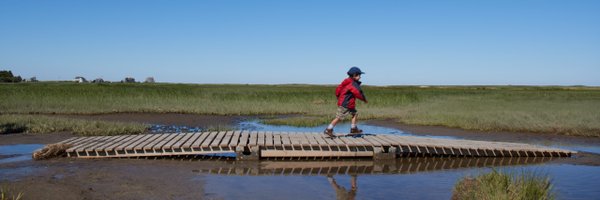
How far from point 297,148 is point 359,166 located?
1.63 m

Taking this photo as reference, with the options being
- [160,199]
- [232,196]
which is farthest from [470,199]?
[160,199]

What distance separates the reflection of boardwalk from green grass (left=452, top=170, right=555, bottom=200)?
8.75ft

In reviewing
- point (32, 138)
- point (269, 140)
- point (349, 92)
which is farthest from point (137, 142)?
point (349, 92)

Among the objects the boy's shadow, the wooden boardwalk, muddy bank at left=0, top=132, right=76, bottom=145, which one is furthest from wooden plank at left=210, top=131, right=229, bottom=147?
muddy bank at left=0, top=132, right=76, bottom=145

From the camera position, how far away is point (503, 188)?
23.5ft

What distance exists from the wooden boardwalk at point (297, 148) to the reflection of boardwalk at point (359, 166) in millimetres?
211

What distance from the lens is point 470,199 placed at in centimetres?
701

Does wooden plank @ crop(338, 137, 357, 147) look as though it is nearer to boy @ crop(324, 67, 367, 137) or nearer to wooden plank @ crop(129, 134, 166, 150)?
boy @ crop(324, 67, 367, 137)

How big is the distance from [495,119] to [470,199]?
15678mm

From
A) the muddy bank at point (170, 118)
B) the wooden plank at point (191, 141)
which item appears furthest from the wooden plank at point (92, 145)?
the muddy bank at point (170, 118)

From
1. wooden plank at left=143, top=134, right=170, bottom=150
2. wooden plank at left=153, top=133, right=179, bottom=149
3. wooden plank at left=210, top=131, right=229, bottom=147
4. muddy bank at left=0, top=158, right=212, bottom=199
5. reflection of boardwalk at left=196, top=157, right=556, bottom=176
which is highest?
wooden plank at left=210, top=131, right=229, bottom=147

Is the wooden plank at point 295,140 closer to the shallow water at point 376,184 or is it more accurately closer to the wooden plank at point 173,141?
the shallow water at point 376,184

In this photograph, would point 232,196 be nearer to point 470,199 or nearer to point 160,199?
point 160,199

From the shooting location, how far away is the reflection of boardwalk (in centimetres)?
1027
